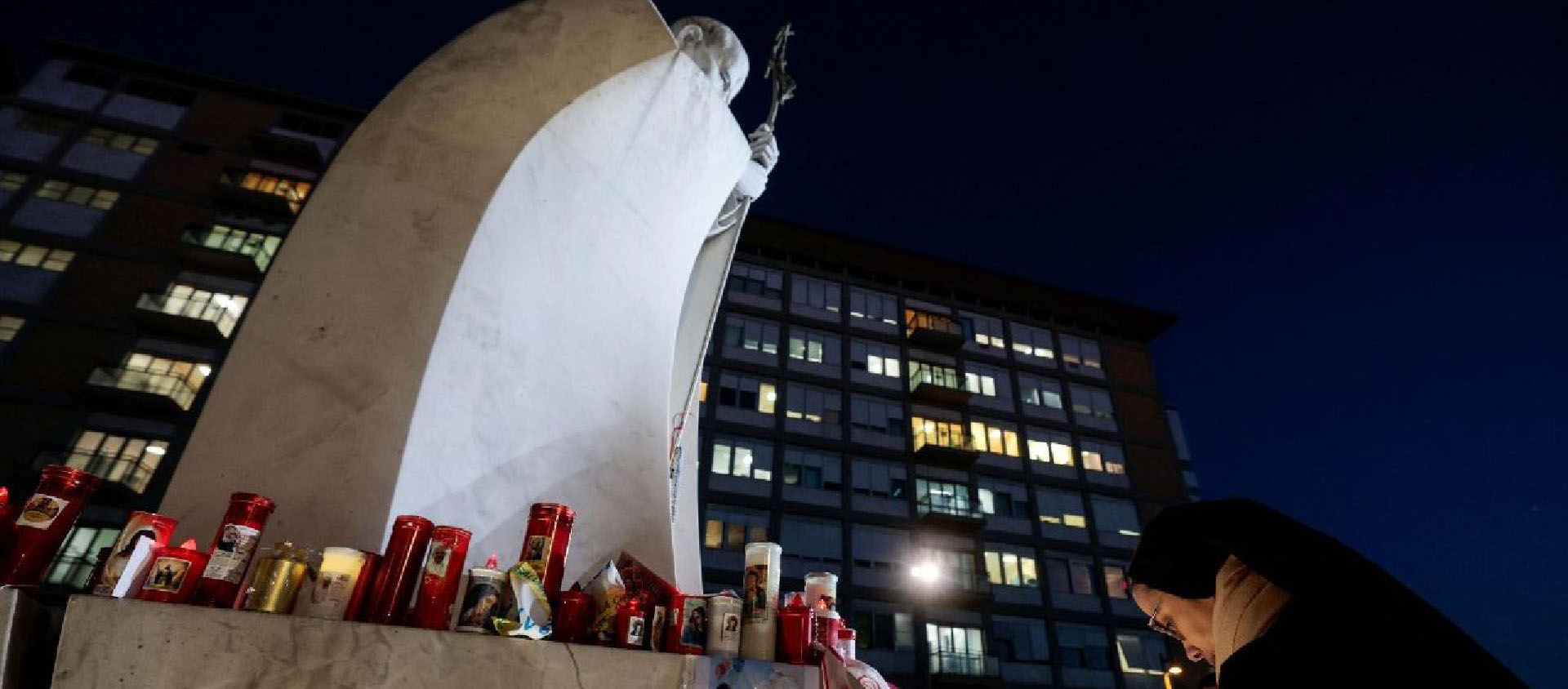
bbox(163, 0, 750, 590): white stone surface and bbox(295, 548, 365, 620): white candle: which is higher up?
bbox(163, 0, 750, 590): white stone surface

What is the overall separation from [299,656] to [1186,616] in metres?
2.33

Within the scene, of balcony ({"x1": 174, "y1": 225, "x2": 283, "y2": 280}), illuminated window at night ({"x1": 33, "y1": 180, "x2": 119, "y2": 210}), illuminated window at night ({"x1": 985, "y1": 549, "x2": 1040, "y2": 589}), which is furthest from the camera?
illuminated window at night ({"x1": 985, "y1": 549, "x2": 1040, "y2": 589})

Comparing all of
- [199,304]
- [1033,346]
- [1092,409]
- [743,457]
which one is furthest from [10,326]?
[1092,409]

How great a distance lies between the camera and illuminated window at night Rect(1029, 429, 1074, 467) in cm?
2770

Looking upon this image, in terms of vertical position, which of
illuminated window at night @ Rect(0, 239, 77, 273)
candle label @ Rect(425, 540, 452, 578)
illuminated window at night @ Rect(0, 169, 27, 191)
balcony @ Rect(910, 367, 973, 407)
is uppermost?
illuminated window at night @ Rect(0, 169, 27, 191)

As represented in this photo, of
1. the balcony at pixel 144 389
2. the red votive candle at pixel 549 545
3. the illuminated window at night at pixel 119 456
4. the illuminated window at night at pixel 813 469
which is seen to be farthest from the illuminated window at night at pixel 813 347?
the red votive candle at pixel 549 545

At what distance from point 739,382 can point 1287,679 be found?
23.9m

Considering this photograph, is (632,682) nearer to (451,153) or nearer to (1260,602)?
(1260,602)

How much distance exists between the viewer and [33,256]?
2048cm

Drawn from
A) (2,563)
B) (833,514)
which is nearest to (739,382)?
(833,514)

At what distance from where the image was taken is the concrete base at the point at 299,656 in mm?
1733

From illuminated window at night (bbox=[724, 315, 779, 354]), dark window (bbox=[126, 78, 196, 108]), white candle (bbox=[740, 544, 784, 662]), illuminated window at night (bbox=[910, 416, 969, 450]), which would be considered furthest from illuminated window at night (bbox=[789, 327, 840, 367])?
white candle (bbox=[740, 544, 784, 662])

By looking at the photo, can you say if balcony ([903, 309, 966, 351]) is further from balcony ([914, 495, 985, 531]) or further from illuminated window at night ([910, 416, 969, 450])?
balcony ([914, 495, 985, 531])

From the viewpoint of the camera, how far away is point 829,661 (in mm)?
2369
